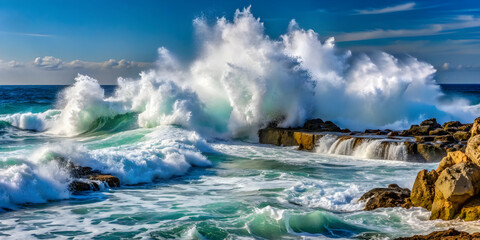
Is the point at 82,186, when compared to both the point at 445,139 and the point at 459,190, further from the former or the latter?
the point at 445,139

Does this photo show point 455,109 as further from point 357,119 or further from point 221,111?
point 221,111

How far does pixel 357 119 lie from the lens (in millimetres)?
22391

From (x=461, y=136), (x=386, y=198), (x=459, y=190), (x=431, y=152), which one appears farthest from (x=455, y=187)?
(x=461, y=136)

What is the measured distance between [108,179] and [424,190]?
588 cm

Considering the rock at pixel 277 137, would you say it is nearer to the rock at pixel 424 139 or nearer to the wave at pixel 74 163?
the wave at pixel 74 163

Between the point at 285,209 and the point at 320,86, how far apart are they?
52.6ft

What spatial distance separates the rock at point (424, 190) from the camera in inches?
291

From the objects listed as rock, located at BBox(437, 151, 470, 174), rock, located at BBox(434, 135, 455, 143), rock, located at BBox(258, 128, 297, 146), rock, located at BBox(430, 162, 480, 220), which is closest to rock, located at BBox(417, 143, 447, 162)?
rock, located at BBox(434, 135, 455, 143)

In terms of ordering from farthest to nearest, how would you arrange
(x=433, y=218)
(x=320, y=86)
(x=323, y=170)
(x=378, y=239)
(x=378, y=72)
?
(x=378, y=72) < (x=320, y=86) < (x=323, y=170) < (x=433, y=218) < (x=378, y=239)

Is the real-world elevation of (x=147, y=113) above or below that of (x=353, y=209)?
above

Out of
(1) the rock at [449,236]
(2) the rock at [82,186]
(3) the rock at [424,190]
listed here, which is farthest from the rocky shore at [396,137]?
(2) the rock at [82,186]

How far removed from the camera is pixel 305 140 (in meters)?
16.8

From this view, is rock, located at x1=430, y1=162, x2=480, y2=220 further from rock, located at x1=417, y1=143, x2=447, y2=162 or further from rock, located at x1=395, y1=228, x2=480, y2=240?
rock, located at x1=417, y1=143, x2=447, y2=162

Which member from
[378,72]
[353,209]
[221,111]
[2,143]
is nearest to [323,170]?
[353,209]
